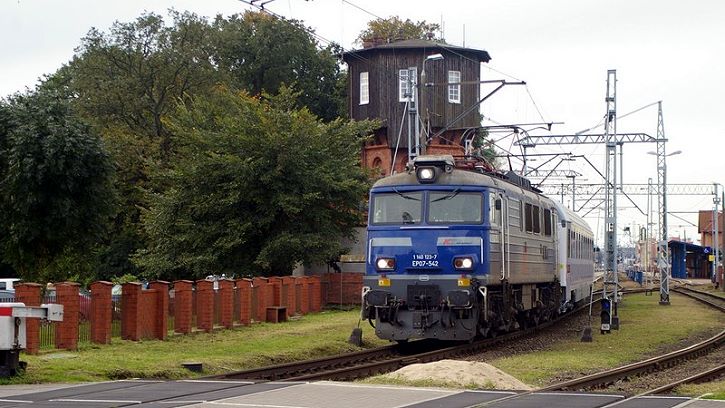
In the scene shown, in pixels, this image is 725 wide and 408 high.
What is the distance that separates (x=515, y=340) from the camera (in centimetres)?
2692

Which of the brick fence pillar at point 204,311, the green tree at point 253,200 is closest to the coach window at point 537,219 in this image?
the brick fence pillar at point 204,311

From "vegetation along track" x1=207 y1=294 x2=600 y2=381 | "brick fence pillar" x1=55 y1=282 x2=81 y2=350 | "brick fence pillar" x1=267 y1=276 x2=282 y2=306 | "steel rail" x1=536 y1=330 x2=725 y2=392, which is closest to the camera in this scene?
"steel rail" x1=536 y1=330 x2=725 y2=392

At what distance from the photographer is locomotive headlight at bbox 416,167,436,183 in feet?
76.2

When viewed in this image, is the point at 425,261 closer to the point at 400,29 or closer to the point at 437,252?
the point at 437,252

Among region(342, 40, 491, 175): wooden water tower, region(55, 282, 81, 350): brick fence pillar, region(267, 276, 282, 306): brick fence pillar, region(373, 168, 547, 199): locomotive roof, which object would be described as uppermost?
region(342, 40, 491, 175): wooden water tower

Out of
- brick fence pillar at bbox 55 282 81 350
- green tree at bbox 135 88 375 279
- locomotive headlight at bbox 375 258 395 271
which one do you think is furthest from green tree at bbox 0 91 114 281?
locomotive headlight at bbox 375 258 395 271

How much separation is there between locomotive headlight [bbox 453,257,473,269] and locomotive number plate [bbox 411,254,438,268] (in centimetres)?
42

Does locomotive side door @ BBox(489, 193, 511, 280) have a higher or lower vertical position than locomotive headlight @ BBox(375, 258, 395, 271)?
higher

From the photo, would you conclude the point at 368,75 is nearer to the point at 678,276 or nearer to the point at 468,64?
the point at 468,64

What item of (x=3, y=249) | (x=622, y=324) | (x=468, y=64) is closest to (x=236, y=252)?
(x=3, y=249)

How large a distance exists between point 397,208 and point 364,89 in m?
40.2

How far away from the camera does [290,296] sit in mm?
34000

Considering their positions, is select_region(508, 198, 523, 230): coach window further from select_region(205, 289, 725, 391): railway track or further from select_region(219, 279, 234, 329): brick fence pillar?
select_region(219, 279, 234, 329): brick fence pillar

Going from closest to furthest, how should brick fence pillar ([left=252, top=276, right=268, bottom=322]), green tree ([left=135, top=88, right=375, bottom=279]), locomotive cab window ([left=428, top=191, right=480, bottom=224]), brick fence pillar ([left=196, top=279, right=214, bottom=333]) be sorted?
locomotive cab window ([left=428, top=191, right=480, bottom=224]) < brick fence pillar ([left=196, top=279, right=214, bottom=333]) < brick fence pillar ([left=252, top=276, right=268, bottom=322]) < green tree ([left=135, top=88, right=375, bottom=279])
